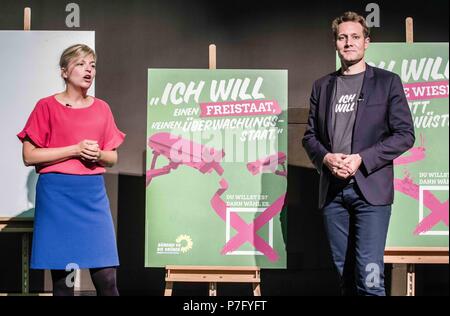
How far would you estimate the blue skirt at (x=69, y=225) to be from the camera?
319cm

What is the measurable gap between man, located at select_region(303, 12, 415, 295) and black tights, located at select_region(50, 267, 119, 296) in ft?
3.16

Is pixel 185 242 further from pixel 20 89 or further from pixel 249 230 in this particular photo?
pixel 20 89

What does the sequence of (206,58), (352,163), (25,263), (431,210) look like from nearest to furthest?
(352,163) < (431,210) < (25,263) < (206,58)

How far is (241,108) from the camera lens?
13.0 ft

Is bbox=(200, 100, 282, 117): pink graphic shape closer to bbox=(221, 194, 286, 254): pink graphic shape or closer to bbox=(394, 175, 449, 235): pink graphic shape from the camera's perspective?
bbox=(221, 194, 286, 254): pink graphic shape

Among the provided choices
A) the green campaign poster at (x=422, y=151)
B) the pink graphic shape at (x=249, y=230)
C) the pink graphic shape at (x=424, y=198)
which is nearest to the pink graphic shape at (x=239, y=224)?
the pink graphic shape at (x=249, y=230)

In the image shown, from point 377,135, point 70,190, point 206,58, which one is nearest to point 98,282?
point 70,190

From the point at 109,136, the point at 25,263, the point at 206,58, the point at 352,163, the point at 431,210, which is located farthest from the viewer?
the point at 206,58

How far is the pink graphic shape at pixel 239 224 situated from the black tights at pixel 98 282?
2.89 ft

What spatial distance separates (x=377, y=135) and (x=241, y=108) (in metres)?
0.99

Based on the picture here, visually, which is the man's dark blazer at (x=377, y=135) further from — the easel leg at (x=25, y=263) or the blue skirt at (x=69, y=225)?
the easel leg at (x=25, y=263)

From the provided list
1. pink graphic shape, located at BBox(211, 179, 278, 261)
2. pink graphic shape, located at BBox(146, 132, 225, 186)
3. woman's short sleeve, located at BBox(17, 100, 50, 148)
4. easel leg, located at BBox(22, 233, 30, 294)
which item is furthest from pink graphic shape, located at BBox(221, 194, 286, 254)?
woman's short sleeve, located at BBox(17, 100, 50, 148)

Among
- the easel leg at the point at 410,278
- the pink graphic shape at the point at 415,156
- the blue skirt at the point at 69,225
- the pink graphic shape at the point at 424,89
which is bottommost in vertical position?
the easel leg at the point at 410,278

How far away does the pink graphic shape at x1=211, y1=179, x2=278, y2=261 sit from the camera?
3.91m
